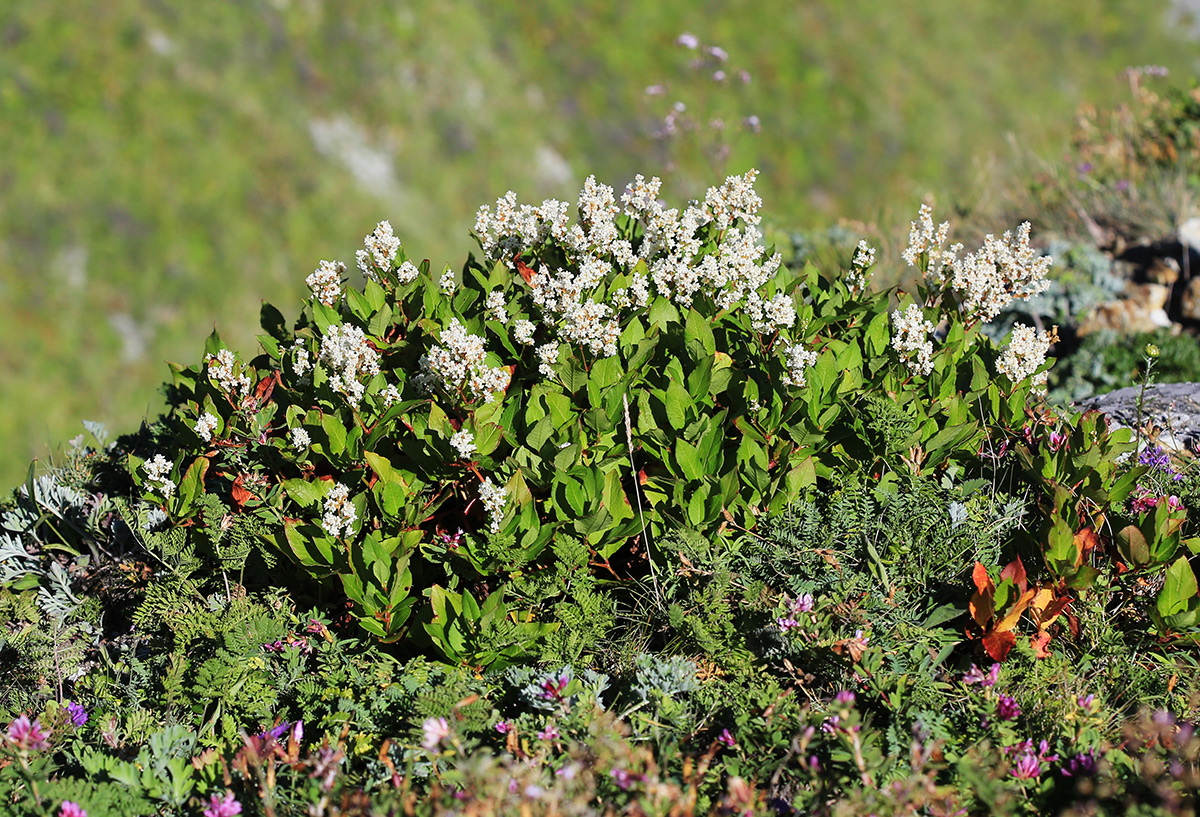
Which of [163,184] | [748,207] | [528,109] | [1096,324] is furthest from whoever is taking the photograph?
[528,109]

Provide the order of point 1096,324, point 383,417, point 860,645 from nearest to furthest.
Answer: point 860,645
point 383,417
point 1096,324

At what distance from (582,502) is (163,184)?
24.0ft

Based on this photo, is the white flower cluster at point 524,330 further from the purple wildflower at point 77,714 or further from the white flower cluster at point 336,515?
the purple wildflower at point 77,714

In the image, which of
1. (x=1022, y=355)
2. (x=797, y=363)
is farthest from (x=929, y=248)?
(x=797, y=363)

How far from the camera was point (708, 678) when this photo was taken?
8.88ft

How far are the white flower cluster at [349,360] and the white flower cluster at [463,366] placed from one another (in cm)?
33

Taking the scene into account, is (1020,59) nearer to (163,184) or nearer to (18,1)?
(163,184)

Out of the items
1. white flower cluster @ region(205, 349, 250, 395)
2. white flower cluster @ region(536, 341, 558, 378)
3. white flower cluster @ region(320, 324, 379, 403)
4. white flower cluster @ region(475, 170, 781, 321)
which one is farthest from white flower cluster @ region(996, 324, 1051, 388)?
white flower cluster @ region(205, 349, 250, 395)

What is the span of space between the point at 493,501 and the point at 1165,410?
292 centimetres

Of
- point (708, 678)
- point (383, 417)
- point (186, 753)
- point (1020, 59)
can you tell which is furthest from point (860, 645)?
point (1020, 59)

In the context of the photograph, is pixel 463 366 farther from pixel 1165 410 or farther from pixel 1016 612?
pixel 1165 410

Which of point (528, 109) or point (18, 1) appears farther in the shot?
point (528, 109)

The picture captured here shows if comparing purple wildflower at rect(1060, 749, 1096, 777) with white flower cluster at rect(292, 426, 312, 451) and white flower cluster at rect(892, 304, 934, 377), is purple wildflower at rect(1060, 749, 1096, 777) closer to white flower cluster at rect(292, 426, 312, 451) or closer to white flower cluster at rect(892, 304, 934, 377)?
white flower cluster at rect(892, 304, 934, 377)

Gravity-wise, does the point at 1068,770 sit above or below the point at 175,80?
below
